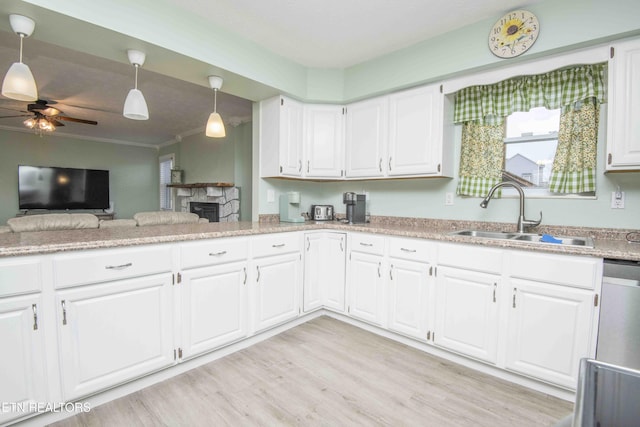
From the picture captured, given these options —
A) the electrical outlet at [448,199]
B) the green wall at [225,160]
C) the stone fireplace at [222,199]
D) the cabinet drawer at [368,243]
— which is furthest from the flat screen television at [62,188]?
the electrical outlet at [448,199]

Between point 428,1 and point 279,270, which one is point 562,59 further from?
point 279,270

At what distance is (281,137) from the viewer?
117 inches

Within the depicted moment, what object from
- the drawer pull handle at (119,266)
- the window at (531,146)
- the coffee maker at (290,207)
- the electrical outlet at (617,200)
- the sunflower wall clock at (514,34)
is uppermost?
the sunflower wall clock at (514,34)

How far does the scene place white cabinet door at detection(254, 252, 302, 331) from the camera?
2375mm

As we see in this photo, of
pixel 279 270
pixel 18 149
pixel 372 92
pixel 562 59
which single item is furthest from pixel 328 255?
pixel 18 149

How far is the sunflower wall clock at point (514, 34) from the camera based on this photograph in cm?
205

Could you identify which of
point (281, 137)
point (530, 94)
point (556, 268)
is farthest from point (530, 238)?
point (281, 137)

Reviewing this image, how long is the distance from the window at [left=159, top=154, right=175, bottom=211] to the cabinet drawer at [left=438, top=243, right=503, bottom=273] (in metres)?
6.61

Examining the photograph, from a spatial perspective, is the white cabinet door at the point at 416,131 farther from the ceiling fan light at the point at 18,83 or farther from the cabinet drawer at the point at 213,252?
the ceiling fan light at the point at 18,83

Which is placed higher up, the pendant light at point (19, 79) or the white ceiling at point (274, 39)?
the white ceiling at point (274, 39)

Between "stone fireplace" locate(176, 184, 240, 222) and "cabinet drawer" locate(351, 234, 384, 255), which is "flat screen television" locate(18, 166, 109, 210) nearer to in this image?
"stone fireplace" locate(176, 184, 240, 222)

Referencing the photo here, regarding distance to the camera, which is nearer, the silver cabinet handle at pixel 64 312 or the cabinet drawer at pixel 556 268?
the silver cabinet handle at pixel 64 312

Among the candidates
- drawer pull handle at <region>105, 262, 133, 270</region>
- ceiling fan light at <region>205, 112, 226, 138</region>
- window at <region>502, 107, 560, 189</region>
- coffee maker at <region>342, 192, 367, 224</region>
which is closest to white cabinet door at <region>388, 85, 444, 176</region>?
coffee maker at <region>342, 192, 367, 224</region>

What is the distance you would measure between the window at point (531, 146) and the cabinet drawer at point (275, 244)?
1805mm
